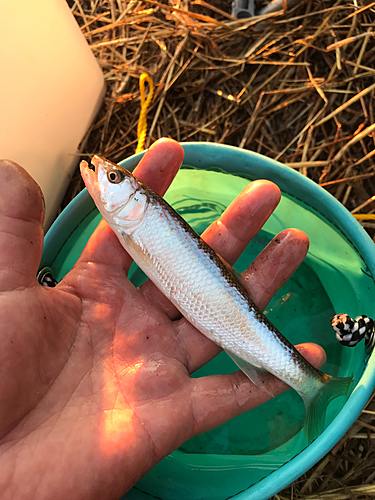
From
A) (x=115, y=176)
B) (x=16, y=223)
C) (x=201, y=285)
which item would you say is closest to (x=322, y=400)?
(x=201, y=285)

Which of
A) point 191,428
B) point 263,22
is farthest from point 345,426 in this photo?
point 263,22

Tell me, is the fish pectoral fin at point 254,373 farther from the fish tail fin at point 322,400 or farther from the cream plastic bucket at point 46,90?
the cream plastic bucket at point 46,90

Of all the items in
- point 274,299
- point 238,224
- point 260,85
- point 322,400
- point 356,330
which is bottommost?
point 274,299

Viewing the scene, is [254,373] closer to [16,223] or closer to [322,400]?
[322,400]

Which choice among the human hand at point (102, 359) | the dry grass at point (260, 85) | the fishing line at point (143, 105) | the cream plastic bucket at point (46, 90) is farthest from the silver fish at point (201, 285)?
the dry grass at point (260, 85)

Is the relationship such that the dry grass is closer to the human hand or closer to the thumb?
the human hand

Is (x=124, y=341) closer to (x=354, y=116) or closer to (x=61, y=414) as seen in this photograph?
(x=61, y=414)

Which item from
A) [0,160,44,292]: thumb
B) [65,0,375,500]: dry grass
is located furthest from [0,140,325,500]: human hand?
[65,0,375,500]: dry grass

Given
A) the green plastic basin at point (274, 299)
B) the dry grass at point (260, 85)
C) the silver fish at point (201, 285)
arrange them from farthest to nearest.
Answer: the dry grass at point (260, 85)
the green plastic basin at point (274, 299)
the silver fish at point (201, 285)
